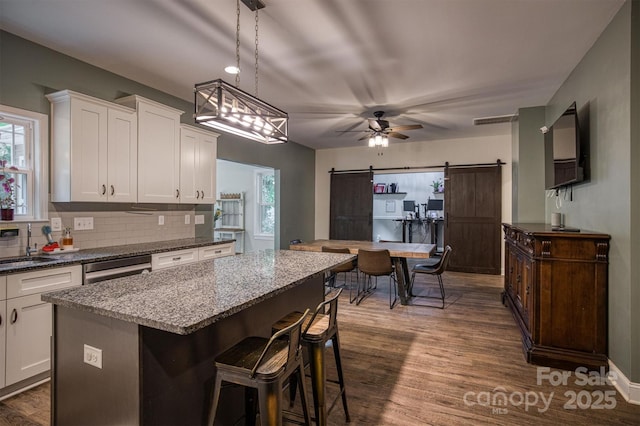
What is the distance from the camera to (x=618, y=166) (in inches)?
96.0

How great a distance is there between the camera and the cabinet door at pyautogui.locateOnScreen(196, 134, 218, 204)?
4.25 meters

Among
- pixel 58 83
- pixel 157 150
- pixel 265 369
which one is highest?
pixel 58 83

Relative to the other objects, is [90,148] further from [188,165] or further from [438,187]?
[438,187]

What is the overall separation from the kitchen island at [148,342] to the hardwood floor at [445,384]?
884mm

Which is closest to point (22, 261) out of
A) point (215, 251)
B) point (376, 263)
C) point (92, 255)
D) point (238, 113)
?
point (92, 255)

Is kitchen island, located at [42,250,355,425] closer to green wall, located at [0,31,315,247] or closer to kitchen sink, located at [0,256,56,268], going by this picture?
kitchen sink, located at [0,256,56,268]

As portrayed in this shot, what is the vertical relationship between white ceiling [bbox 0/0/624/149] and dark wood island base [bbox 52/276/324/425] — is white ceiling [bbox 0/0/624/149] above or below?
above

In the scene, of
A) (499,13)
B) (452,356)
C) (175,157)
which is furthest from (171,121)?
(452,356)

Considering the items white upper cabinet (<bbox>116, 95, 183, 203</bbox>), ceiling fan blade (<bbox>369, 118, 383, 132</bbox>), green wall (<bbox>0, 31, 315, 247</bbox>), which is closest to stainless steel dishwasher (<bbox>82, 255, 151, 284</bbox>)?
white upper cabinet (<bbox>116, 95, 183, 203</bbox>)

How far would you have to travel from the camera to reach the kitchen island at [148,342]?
1.34 meters

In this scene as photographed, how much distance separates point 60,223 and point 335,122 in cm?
388

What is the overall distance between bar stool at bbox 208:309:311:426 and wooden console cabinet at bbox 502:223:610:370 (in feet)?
7.31

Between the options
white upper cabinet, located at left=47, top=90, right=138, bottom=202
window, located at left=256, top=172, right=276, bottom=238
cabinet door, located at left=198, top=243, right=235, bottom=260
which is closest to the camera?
white upper cabinet, located at left=47, top=90, right=138, bottom=202

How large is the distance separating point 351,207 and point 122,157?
16.9 ft
